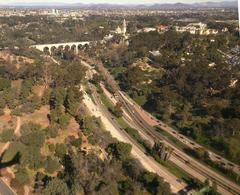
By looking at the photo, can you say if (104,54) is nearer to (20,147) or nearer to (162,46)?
(162,46)

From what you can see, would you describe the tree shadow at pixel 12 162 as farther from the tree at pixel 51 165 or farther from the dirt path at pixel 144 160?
the dirt path at pixel 144 160

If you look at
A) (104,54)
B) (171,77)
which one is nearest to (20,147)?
(171,77)

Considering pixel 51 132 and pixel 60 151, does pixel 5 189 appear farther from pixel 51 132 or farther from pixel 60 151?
pixel 51 132

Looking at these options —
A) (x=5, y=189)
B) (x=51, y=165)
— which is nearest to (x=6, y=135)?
(x=51, y=165)

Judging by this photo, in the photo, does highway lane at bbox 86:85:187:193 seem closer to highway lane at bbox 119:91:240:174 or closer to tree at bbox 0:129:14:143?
highway lane at bbox 119:91:240:174

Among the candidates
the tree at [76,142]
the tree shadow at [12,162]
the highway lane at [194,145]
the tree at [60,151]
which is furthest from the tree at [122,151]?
the tree shadow at [12,162]

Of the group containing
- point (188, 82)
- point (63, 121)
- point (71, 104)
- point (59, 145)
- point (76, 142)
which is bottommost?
point (76, 142)

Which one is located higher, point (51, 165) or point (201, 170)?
point (51, 165)

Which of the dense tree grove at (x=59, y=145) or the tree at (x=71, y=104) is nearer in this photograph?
the dense tree grove at (x=59, y=145)

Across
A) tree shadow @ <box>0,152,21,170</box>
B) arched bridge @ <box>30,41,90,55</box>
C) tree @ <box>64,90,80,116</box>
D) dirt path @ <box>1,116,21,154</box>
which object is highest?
tree @ <box>64,90,80,116</box>

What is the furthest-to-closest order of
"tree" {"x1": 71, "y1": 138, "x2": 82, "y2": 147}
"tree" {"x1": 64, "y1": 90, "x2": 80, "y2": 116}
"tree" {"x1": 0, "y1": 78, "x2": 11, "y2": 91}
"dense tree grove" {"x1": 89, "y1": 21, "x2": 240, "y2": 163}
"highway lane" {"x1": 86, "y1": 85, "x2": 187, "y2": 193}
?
1. "tree" {"x1": 0, "y1": 78, "x2": 11, "y2": 91}
2. "tree" {"x1": 64, "y1": 90, "x2": 80, "y2": 116}
3. "dense tree grove" {"x1": 89, "y1": 21, "x2": 240, "y2": 163}
4. "tree" {"x1": 71, "y1": 138, "x2": 82, "y2": 147}
5. "highway lane" {"x1": 86, "y1": 85, "x2": 187, "y2": 193}

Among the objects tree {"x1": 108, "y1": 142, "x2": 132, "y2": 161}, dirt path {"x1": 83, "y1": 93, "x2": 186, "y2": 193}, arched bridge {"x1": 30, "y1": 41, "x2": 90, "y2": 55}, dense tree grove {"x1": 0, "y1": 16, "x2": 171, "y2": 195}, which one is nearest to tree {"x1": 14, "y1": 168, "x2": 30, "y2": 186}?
dense tree grove {"x1": 0, "y1": 16, "x2": 171, "y2": 195}
